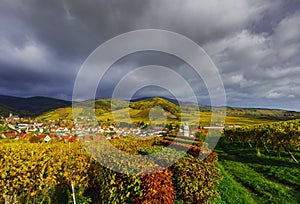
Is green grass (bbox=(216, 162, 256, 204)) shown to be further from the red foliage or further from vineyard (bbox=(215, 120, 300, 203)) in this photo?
the red foliage

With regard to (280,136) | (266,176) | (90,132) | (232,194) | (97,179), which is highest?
(280,136)

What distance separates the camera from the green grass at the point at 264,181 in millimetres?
8016

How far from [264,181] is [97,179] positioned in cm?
933

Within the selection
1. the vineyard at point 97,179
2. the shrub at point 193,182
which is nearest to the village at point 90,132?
the vineyard at point 97,179

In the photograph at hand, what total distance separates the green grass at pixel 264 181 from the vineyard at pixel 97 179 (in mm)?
3073

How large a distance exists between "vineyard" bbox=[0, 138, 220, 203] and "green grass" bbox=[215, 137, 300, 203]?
3073 mm

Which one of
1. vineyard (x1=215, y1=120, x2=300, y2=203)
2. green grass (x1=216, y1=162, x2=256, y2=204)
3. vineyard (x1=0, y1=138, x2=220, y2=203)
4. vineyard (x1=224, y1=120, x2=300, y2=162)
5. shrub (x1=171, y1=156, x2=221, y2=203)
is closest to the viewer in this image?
vineyard (x1=0, y1=138, x2=220, y2=203)

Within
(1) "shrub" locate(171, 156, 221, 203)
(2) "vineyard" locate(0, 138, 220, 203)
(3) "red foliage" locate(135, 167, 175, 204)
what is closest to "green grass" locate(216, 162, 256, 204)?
(1) "shrub" locate(171, 156, 221, 203)

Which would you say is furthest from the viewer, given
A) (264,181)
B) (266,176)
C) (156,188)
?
(266,176)

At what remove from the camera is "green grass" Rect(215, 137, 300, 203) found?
802 centimetres

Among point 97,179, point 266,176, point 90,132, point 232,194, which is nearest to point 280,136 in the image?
point 266,176

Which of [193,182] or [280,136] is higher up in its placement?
[280,136]

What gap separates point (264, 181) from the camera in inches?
398

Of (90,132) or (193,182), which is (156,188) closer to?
(193,182)
